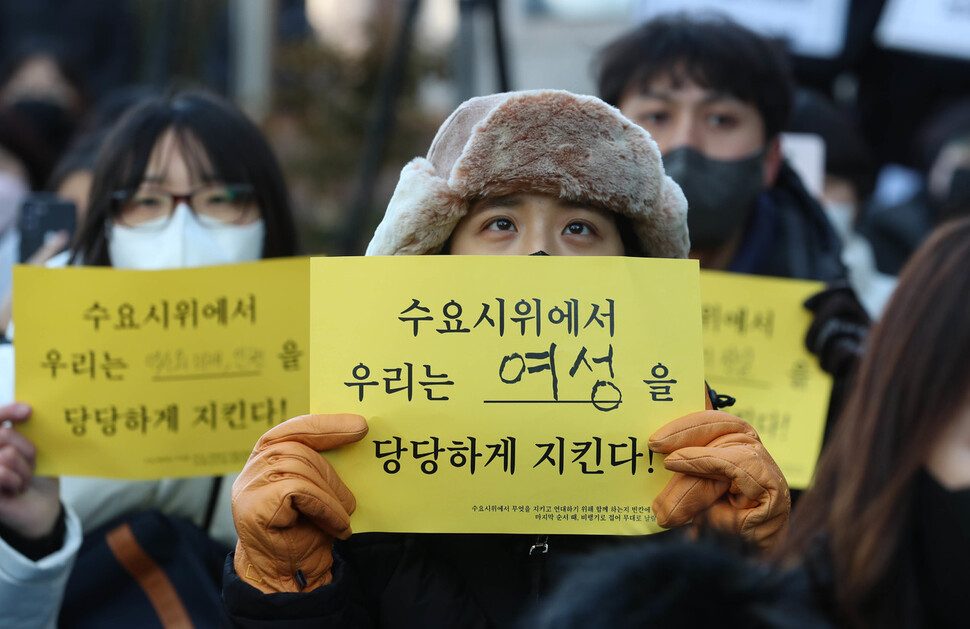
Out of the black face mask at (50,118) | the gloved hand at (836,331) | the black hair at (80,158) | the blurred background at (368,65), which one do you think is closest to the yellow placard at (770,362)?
the gloved hand at (836,331)

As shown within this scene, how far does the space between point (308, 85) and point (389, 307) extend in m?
8.56

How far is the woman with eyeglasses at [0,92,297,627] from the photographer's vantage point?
254 cm

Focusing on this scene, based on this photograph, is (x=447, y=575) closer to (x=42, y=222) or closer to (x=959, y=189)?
(x=42, y=222)

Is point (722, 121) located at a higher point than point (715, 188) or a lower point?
higher

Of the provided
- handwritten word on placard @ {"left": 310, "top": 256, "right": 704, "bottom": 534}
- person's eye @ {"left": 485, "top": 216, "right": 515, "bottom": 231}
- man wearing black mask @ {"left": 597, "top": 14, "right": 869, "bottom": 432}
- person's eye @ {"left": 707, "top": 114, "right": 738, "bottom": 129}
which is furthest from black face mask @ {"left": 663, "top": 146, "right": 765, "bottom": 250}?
handwritten word on placard @ {"left": 310, "top": 256, "right": 704, "bottom": 534}

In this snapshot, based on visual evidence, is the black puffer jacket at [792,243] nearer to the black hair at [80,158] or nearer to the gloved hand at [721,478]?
the gloved hand at [721,478]

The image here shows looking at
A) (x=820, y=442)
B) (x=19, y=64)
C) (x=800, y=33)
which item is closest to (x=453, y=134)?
(x=820, y=442)

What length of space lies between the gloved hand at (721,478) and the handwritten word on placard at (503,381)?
5 cm

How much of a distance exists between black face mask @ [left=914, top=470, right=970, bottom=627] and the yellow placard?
54.5 inches

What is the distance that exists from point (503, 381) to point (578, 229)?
367 millimetres

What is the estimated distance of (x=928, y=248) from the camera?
1.53 m

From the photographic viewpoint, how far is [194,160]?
8.96 feet

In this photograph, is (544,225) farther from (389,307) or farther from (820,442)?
(820,442)

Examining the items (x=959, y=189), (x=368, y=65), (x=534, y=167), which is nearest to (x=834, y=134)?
(x=959, y=189)
